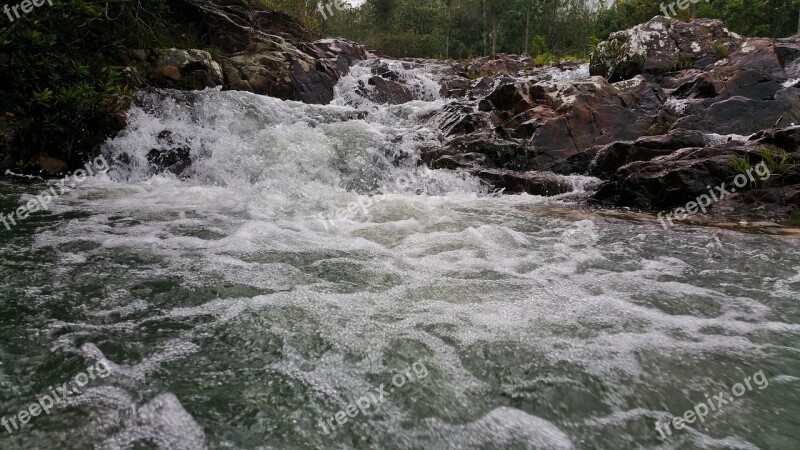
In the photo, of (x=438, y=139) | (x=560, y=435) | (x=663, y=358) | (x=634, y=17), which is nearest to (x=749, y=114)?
(x=438, y=139)

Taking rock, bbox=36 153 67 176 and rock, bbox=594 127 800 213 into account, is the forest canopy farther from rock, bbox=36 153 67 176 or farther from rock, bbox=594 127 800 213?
rock, bbox=594 127 800 213

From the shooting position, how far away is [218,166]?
7.54m

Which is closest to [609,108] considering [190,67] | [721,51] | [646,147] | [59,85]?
[646,147]

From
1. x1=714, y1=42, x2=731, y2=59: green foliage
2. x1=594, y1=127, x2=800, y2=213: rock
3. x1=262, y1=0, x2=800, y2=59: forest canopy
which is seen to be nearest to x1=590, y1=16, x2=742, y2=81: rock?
x1=714, y1=42, x2=731, y2=59: green foliage

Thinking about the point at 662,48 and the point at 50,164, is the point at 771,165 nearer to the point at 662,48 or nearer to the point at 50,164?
the point at 662,48

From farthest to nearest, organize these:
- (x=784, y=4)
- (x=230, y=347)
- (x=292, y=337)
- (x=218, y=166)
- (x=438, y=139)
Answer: (x=784, y=4)
(x=438, y=139)
(x=218, y=166)
(x=292, y=337)
(x=230, y=347)

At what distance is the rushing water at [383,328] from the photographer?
6.20 feet

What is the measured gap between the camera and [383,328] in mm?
2703

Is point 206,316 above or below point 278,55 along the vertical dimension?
below

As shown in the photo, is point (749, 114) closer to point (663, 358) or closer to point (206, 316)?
point (663, 358)

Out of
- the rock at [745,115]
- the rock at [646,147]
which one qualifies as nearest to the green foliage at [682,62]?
the rock at [745,115]

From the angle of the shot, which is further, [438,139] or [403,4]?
[403,4]

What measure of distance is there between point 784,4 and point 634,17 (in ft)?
29.2

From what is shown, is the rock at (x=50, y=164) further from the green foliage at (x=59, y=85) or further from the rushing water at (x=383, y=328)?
the rushing water at (x=383, y=328)
